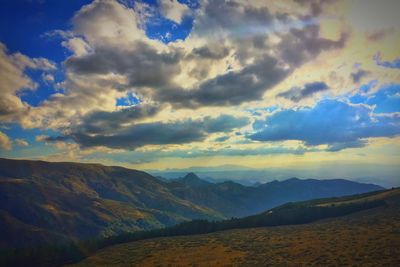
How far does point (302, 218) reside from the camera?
135 metres

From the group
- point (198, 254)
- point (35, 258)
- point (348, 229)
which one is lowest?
point (35, 258)

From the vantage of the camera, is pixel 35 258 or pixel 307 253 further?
pixel 35 258

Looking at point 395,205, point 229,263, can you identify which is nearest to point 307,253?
point 229,263

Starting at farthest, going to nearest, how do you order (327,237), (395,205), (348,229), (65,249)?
(65,249), (395,205), (348,229), (327,237)

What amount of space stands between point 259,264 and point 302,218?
249 ft

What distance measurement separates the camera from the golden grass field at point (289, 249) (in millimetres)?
61719

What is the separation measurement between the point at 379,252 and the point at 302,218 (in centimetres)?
7681

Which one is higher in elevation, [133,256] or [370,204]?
[370,204]

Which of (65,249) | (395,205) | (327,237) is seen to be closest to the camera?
(327,237)

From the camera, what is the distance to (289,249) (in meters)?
74.9

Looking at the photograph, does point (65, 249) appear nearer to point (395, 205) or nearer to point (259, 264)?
point (259, 264)

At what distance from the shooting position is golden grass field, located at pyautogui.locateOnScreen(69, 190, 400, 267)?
6172 centimetres

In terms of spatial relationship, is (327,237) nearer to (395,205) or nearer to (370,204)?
(395,205)

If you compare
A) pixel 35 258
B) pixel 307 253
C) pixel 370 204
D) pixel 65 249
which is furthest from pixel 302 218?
pixel 35 258
